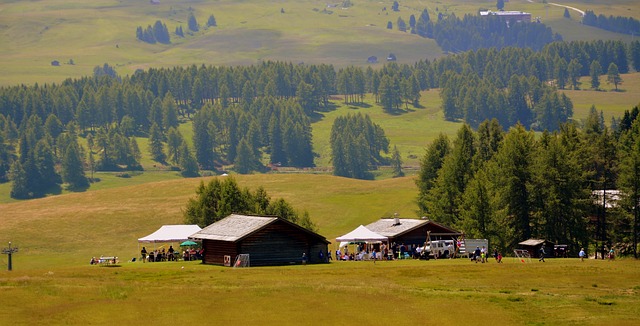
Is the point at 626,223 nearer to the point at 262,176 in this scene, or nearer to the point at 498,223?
the point at 498,223

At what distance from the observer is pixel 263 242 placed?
78250 millimetres

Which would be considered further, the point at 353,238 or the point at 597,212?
the point at 597,212

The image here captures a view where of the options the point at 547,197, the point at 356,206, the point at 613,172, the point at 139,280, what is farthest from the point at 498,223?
the point at 356,206

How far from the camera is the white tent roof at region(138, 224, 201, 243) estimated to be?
300 feet

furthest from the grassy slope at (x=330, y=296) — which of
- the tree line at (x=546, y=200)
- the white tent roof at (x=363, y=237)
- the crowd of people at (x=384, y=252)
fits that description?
the tree line at (x=546, y=200)

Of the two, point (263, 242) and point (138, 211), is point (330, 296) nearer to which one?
point (263, 242)

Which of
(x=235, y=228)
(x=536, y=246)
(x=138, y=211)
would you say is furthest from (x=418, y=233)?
(x=138, y=211)

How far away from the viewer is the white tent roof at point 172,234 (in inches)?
3595

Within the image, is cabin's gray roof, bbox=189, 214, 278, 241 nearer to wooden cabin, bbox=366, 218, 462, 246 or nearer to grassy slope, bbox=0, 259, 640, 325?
grassy slope, bbox=0, 259, 640, 325

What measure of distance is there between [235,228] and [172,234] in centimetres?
1430

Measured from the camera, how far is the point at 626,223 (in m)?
90.7

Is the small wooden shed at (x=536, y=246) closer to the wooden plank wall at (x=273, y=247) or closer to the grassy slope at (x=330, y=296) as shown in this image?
the grassy slope at (x=330, y=296)

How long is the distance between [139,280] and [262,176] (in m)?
114

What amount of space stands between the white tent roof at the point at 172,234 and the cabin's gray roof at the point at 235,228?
7288mm
